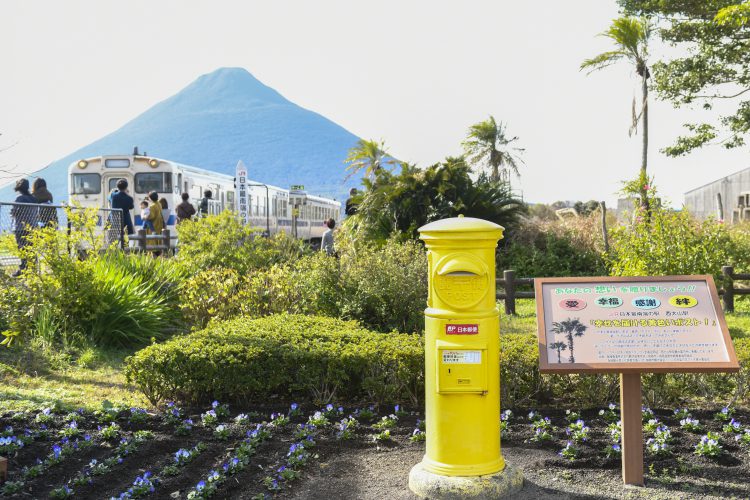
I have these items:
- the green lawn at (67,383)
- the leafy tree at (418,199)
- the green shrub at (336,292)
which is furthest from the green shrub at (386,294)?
the leafy tree at (418,199)

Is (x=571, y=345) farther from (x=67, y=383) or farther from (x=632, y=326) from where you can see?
(x=67, y=383)

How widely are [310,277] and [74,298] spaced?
291 cm

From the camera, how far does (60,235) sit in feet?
32.1

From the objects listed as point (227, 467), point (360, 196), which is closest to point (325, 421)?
point (227, 467)

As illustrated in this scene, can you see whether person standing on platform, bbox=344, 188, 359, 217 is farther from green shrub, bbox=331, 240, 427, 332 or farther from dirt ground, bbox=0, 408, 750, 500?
dirt ground, bbox=0, 408, 750, 500

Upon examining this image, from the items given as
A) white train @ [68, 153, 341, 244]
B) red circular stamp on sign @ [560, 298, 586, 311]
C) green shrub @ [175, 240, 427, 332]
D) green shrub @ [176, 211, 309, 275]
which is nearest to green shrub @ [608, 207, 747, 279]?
green shrub @ [175, 240, 427, 332]

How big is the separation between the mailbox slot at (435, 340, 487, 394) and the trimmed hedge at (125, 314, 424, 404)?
1983 millimetres

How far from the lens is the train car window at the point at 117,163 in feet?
76.6

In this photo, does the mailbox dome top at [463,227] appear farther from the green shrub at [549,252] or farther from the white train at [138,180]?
the white train at [138,180]

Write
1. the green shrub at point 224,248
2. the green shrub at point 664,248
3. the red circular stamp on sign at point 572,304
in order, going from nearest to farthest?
the red circular stamp on sign at point 572,304 < the green shrub at point 664,248 < the green shrub at point 224,248

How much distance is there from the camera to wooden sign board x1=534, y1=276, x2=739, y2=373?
4.51 meters

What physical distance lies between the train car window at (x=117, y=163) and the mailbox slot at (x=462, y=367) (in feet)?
67.5

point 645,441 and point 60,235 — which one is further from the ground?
point 60,235

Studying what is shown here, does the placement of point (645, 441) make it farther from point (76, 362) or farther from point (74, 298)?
point (74, 298)
